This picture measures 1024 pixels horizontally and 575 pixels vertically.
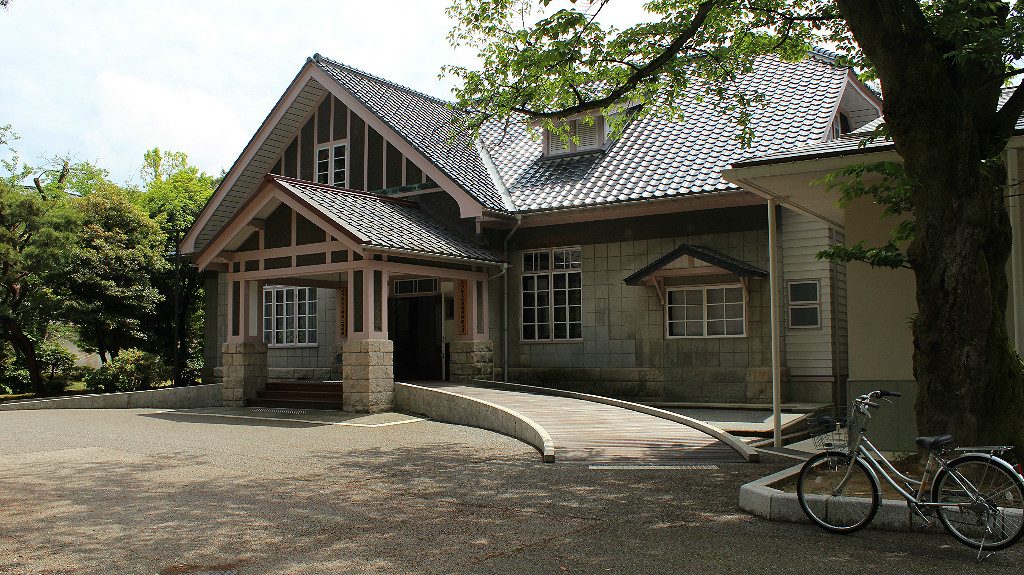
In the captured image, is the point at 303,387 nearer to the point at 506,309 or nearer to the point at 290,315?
the point at 506,309

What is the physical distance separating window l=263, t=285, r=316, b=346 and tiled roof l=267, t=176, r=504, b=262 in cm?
448

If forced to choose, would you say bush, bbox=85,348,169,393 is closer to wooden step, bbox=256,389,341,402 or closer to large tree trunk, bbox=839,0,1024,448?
wooden step, bbox=256,389,341,402

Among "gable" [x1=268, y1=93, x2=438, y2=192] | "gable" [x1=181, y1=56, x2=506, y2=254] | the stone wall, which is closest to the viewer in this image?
the stone wall

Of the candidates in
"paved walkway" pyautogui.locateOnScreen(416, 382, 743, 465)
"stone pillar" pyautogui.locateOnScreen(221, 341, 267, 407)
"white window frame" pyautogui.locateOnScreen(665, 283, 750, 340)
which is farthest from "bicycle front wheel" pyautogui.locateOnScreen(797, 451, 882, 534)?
"stone pillar" pyautogui.locateOnScreen(221, 341, 267, 407)

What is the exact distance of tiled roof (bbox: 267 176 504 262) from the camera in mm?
16312

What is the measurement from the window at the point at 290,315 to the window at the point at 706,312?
972 centimetres

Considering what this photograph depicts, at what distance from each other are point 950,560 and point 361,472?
245 inches

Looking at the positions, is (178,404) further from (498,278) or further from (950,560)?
(950,560)

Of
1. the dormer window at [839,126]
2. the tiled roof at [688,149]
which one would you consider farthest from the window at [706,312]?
the dormer window at [839,126]

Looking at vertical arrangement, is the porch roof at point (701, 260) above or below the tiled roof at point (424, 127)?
below

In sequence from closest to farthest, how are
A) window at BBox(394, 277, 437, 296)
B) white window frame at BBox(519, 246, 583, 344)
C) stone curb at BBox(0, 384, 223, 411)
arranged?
white window frame at BBox(519, 246, 583, 344), stone curb at BBox(0, 384, 223, 411), window at BBox(394, 277, 437, 296)

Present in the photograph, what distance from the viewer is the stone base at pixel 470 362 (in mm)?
18672

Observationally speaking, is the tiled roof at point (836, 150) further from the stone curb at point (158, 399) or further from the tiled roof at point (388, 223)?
the stone curb at point (158, 399)

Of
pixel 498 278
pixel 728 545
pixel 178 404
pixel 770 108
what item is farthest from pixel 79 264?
pixel 728 545
